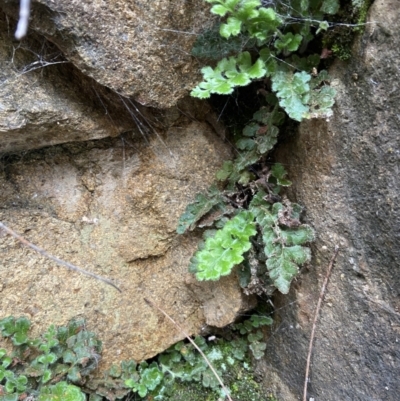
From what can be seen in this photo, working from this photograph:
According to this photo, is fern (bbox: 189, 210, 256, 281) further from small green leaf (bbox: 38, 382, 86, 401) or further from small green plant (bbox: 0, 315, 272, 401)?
small green leaf (bbox: 38, 382, 86, 401)

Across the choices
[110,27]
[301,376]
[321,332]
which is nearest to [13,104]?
[110,27]

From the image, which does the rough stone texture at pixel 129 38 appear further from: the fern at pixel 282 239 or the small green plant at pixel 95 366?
the small green plant at pixel 95 366

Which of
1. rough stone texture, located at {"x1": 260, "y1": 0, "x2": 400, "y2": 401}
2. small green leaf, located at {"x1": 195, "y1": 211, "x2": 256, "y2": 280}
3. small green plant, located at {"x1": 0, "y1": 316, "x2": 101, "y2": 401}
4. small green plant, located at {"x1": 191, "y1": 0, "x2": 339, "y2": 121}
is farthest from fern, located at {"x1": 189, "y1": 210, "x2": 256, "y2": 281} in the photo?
small green plant, located at {"x1": 0, "y1": 316, "x2": 101, "y2": 401}

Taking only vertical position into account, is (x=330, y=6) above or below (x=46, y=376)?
above

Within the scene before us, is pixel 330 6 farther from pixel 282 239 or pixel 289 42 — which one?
pixel 282 239

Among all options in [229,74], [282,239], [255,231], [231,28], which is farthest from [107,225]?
[231,28]

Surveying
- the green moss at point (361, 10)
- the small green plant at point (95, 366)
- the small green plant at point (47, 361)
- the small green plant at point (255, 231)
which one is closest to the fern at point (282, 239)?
the small green plant at point (255, 231)
